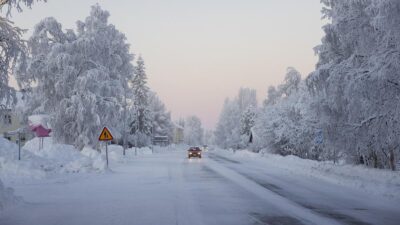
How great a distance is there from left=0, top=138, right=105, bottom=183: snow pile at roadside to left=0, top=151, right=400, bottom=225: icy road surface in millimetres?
1368

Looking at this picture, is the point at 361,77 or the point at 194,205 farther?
the point at 361,77

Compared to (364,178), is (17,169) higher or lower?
higher

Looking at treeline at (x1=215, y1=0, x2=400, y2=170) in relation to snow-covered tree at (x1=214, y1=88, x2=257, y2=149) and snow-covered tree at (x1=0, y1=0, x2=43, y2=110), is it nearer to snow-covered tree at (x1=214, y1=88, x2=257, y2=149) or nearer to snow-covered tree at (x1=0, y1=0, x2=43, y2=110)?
snow-covered tree at (x1=0, y1=0, x2=43, y2=110)

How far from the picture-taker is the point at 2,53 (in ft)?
38.2

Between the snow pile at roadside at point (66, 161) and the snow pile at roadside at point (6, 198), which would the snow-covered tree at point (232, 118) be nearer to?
the snow pile at roadside at point (66, 161)

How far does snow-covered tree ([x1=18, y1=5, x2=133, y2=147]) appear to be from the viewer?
3744cm

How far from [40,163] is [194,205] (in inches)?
496

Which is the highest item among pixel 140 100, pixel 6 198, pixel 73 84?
pixel 140 100

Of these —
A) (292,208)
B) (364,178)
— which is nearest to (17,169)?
(292,208)

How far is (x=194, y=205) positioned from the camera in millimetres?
12273

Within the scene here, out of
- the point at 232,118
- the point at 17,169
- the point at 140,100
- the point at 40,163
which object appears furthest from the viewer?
the point at 232,118

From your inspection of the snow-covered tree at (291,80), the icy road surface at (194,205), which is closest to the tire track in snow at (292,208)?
the icy road surface at (194,205)

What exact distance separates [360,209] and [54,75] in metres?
31.8

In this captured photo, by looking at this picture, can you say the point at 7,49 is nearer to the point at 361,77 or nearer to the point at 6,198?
the point at 6,198
